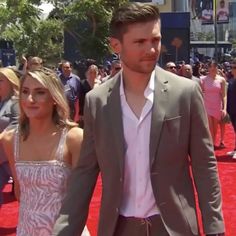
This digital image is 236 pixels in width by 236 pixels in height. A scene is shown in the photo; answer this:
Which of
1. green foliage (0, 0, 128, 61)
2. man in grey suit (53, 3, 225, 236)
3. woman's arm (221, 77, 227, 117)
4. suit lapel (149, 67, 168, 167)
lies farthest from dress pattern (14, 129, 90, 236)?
green foliage (0, 0, 128, 61)

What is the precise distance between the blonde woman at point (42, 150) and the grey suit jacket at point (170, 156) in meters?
0.52

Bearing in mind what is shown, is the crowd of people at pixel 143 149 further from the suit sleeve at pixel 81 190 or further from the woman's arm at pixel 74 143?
the woman's arm at pixel 74 143

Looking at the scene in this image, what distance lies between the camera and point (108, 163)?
9.11 feet

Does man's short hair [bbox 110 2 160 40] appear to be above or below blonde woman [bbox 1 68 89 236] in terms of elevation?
above

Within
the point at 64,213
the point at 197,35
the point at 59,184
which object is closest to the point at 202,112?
the point at 64,213

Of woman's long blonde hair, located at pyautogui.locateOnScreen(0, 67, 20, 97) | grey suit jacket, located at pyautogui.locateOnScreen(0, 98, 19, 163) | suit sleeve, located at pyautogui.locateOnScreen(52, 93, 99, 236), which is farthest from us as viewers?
grey suit jacket, located at pyautogui.locateOnScreen(0, 98, 19, 163)

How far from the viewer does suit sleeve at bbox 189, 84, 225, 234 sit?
8.94 ft

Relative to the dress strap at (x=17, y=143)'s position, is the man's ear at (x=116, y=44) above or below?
above

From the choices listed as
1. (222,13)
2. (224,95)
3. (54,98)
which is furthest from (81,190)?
(222,13)

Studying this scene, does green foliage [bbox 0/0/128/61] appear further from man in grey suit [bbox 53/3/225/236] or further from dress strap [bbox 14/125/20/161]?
man in grey suit [bbox 53/3/225/236]

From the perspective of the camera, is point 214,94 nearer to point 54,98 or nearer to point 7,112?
point 7,112

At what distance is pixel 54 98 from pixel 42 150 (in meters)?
0.28

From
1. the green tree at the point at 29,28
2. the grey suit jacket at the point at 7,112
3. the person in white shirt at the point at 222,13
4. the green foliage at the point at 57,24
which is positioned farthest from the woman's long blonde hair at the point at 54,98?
the person in white shirt at the point at 222,13

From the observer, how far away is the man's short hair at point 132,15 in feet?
8.82
